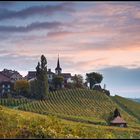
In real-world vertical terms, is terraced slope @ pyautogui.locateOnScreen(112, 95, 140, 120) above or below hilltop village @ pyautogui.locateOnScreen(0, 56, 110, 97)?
below

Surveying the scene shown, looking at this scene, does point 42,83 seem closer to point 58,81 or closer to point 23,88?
point 23,88

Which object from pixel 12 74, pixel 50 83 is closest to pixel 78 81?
pixel 50 83

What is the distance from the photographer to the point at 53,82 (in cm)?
10225

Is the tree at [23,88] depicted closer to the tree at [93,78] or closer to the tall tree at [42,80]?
the tall tree at [42,80]

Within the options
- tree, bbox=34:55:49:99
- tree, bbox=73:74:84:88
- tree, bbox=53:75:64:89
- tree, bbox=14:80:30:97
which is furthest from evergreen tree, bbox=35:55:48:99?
tree, bbox=73:74:84:88

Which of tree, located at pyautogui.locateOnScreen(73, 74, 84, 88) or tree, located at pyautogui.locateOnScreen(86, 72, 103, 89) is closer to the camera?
tree, located at pyautogui.locateOnScreen(73, 74, 84, 88)

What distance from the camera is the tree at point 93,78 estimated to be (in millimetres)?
108438

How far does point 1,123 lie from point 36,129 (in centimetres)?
425

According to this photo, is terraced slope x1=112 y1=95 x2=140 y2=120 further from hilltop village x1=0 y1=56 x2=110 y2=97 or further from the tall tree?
the tall tree

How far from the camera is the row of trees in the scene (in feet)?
271

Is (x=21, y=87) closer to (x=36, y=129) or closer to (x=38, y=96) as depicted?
(x=38, y=96)

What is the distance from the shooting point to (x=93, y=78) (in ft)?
356

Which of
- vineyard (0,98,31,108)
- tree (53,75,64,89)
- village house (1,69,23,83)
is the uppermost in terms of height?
village house (1,69,23,83)

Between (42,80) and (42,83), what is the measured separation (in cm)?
79
